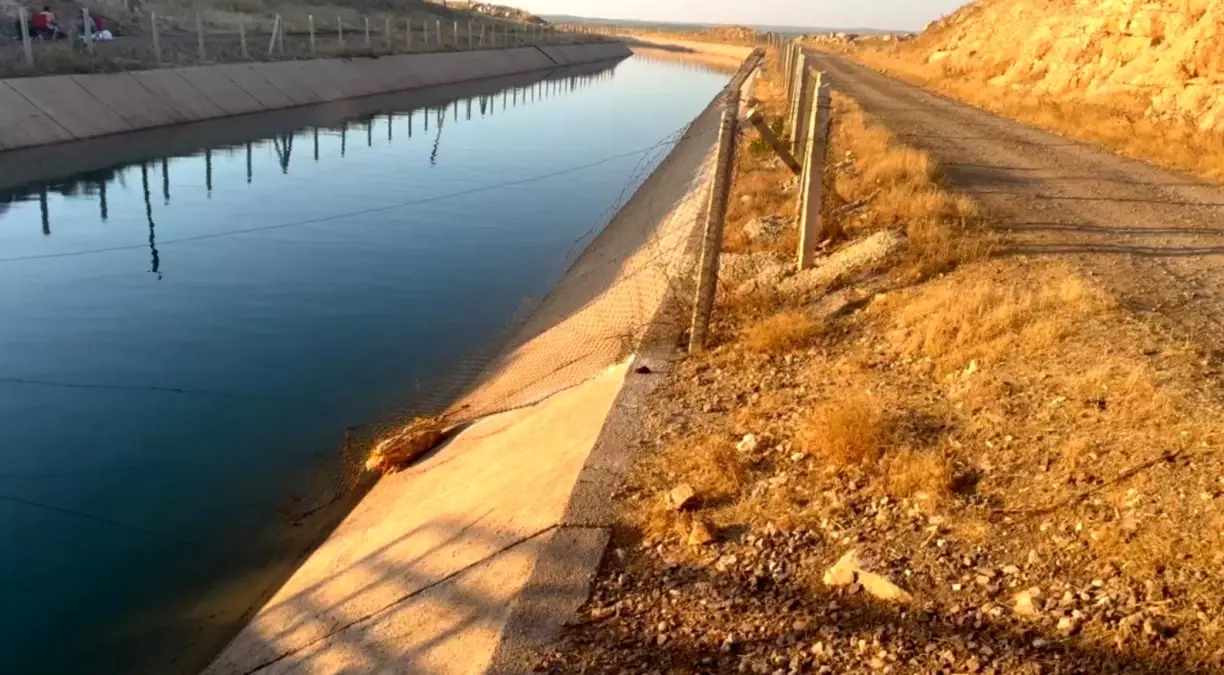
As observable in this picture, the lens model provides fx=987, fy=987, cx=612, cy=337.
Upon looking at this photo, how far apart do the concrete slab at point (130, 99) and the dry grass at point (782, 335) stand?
2555cm

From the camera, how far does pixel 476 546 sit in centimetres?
643

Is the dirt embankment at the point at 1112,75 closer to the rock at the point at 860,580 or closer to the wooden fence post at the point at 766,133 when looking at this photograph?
the wooden fence post at the point at 766,133

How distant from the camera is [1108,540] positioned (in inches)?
188

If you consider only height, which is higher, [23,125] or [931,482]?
[23,125]

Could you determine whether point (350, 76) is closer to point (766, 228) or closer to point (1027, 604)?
point (766, 228)

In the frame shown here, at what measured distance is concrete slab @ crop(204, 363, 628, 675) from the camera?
5641 millimetres

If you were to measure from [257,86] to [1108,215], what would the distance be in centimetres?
3191

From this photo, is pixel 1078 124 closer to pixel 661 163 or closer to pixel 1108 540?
pixel 661 163

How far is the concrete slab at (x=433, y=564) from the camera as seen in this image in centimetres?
564

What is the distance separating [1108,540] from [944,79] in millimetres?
37023

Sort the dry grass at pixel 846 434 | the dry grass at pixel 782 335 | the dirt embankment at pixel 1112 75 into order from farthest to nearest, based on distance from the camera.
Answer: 1. the dirt embankment at pixel 1112 75
2. the dry grass at pixel 782 335
3. the dry grass at pixel 846 434

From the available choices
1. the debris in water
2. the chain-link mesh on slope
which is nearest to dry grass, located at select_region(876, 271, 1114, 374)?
the chain-link mesh on slope

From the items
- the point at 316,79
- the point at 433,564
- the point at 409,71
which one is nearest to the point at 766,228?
the point at 433,564

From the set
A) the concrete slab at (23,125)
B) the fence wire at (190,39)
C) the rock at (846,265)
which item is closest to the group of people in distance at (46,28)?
the fence wire at (190,39)
